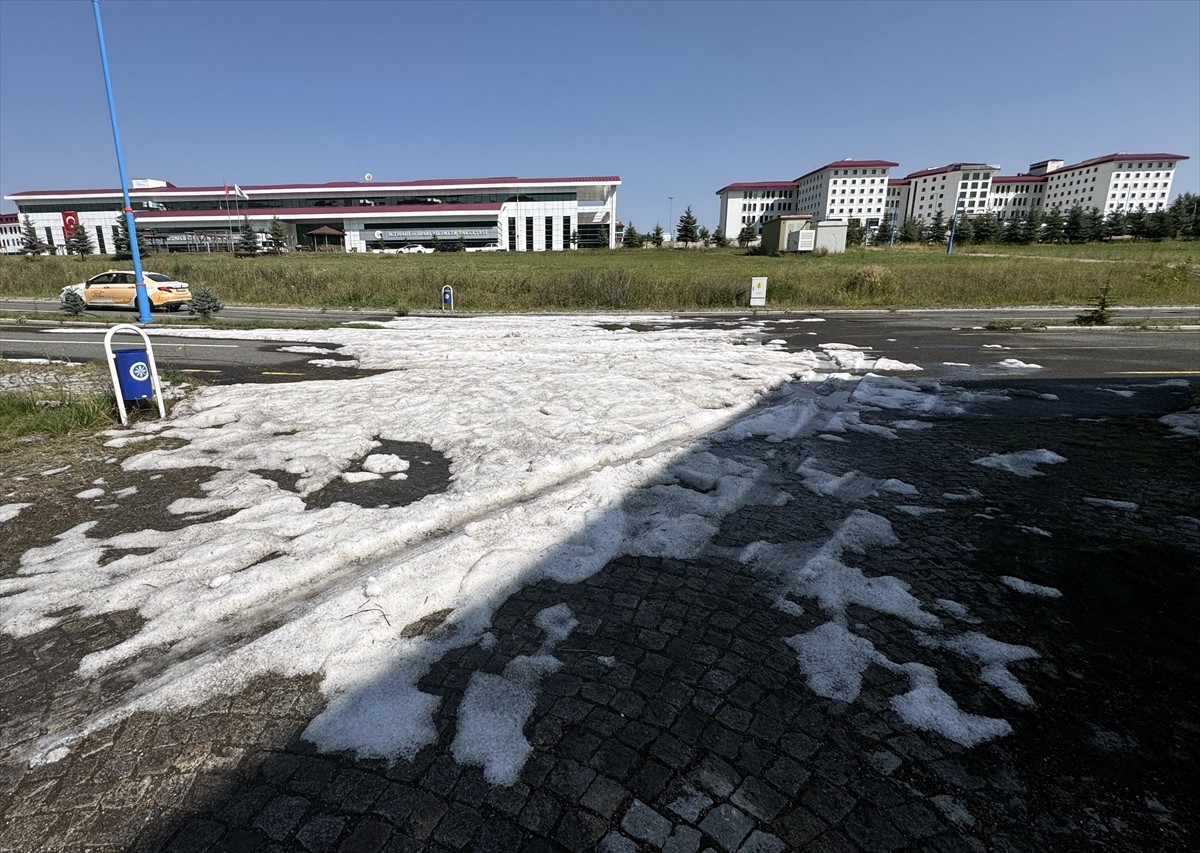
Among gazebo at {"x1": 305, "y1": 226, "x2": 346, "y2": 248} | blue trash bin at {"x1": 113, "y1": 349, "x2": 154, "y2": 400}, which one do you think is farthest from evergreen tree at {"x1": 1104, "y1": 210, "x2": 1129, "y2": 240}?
gazebo at {"x1": 305, "y1": 226, "x2": 346, "y2": 248}

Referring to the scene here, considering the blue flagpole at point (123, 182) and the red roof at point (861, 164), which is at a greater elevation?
the red roof at point (861, 164)

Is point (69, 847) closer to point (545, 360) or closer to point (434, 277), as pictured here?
point (545, 360)

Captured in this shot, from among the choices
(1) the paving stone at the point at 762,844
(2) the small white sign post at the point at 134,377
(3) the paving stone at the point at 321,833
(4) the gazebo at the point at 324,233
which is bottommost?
(3) the paving stone at the point at 321,833

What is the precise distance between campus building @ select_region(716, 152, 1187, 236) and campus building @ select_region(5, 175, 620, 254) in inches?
1651

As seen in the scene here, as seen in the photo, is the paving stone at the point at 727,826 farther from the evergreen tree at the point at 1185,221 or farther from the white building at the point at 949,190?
the white building at the point at 949,190

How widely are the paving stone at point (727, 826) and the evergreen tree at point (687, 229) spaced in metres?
89.1

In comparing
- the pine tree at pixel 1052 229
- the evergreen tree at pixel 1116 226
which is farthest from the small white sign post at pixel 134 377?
the evergreen tree at pixel 1116 226

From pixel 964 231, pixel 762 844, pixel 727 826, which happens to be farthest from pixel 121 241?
pixel 964 231

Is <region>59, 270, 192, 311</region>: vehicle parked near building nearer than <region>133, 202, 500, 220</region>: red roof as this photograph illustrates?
Yes

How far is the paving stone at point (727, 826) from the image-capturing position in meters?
1.76

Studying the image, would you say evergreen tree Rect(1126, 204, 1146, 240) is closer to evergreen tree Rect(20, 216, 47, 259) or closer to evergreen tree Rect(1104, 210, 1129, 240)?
evergreen tree Rect(1104, 210, 1129, 240)

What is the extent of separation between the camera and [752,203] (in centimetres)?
11862

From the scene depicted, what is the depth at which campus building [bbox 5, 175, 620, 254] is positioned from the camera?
8250cm

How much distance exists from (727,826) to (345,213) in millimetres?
95867
